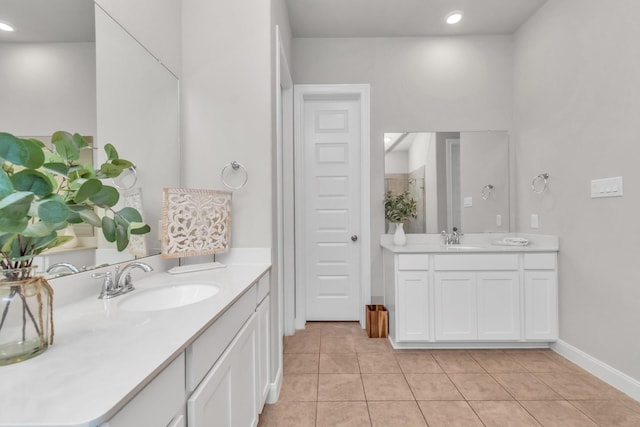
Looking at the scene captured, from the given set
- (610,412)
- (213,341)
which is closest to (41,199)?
(213,341)

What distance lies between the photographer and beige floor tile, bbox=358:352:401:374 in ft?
7.00

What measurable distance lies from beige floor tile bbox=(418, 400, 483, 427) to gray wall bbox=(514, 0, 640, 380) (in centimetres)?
110

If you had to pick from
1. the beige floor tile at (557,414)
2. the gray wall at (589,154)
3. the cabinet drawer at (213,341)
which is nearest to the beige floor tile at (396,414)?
the beige floor tile at (557,414)

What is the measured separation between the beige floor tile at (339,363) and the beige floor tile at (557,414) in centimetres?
107

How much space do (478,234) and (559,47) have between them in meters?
1.68

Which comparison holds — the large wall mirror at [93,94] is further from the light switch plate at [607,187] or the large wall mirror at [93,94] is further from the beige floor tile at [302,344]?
the light switch plate at [607,187]

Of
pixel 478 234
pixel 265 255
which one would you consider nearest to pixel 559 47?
pixel 478 234

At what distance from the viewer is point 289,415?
1.68 m

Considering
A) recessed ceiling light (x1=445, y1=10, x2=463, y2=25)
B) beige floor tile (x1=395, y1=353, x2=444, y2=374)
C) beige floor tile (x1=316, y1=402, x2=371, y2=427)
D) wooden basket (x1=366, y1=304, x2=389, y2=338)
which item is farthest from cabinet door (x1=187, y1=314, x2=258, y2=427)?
recessed ceiling light (x1=445, y1=10, x2=463, y2=25)

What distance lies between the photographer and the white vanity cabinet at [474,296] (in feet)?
7.80

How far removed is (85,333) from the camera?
2.54 ft

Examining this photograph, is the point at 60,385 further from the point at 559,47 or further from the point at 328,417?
the point at 559,47

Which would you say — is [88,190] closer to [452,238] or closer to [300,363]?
[300,363]

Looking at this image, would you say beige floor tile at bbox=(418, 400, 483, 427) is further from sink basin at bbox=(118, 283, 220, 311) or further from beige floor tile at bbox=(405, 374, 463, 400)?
sink basin at bbox=(118, 283, 220, 311)
